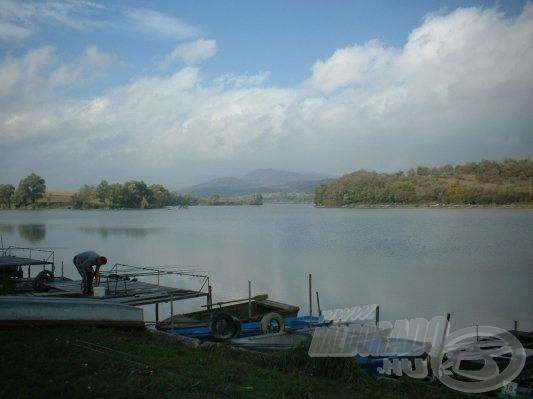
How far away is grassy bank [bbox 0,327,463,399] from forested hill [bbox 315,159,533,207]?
137889mm

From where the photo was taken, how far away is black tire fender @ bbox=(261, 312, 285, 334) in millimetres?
14127

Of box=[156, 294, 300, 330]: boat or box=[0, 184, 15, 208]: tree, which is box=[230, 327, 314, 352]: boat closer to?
box=[156, 294, 300, 330]: boat

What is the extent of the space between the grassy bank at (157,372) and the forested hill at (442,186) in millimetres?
137889

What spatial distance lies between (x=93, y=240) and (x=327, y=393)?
179ft

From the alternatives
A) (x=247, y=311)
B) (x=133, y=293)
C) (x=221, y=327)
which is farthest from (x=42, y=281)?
(x=221, y=327)

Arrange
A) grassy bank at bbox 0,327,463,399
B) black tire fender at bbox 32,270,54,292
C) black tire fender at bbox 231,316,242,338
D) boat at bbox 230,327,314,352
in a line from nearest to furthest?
grassy bank at bbox 0,327,463,399 → boat at bbox 230,327,314,352 → black tire fender at bbox 231,316,242,338 → black tire fender at bbox 32,270,54,292

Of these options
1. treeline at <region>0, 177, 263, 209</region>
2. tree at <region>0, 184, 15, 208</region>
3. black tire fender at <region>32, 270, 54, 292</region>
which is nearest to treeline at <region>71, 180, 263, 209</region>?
treeline at <region>0, 177, 263, 209</region>

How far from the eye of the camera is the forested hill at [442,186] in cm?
13688

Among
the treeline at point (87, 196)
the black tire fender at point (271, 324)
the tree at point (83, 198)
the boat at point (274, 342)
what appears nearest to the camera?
the boat at point (274, 342)

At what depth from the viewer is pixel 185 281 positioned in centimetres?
2923

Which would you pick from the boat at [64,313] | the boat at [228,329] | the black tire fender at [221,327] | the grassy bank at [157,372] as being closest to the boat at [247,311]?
the boat at [228,329]

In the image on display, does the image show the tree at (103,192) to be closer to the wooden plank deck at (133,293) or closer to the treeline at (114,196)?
the treeline at (114,196)

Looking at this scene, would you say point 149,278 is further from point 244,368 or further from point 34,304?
point 244,368

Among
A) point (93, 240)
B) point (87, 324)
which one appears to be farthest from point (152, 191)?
point (87, 324)
